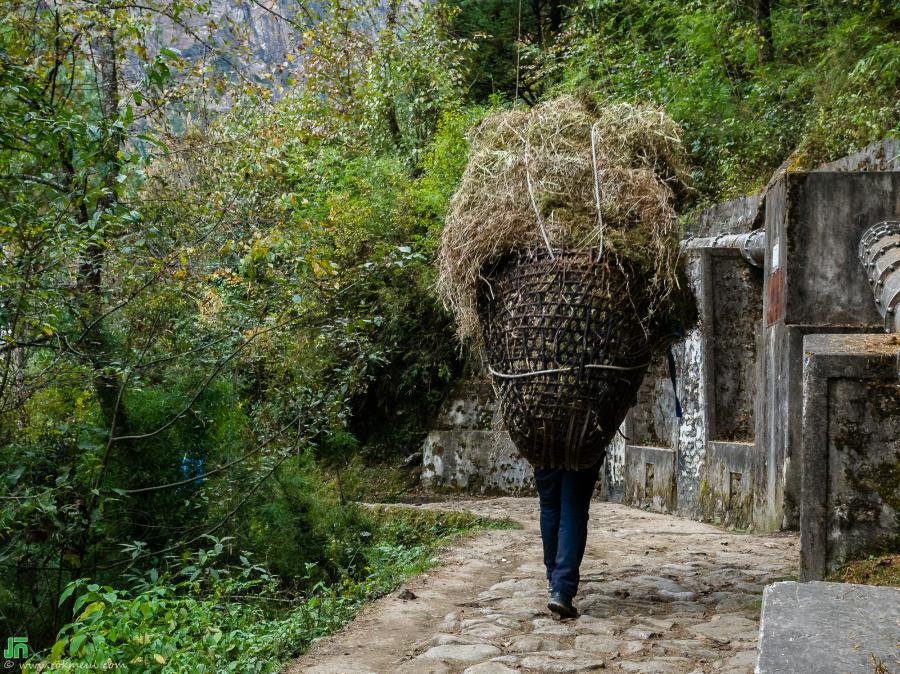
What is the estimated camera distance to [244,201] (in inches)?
320

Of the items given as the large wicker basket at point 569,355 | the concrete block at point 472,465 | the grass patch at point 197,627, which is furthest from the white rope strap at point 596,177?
the concrete block at point 472,465

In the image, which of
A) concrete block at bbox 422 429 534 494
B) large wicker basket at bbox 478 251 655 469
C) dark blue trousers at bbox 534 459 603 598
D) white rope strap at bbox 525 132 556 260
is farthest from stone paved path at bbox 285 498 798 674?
Answer: concrete block at bbox 422 429 534 494

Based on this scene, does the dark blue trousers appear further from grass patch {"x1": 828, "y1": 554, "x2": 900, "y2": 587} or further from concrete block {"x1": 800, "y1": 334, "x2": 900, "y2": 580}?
grass patch {"x1": 828, "y1": 554, "x2": 900, "y2": 587}

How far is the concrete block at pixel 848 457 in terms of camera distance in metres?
4.54

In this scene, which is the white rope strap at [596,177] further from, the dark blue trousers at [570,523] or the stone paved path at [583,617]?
the stone paved path at [583,617]

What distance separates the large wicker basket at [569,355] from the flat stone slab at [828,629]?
215 cm

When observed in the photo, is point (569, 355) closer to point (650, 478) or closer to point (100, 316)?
point (100, 316)

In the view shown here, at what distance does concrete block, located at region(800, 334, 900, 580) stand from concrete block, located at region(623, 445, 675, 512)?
21.8 ft

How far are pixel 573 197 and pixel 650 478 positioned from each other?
791 centimetres

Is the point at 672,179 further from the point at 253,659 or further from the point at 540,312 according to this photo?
the point at 253,659

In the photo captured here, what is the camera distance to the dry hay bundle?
4566 mm

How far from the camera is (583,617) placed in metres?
4.86

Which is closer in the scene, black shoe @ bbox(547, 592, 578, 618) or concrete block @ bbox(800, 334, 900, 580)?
concrete block @ bbox(800, 334, 900, 580)

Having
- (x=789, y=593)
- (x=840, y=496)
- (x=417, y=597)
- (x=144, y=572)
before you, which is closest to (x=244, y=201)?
(x=144, y=572)
